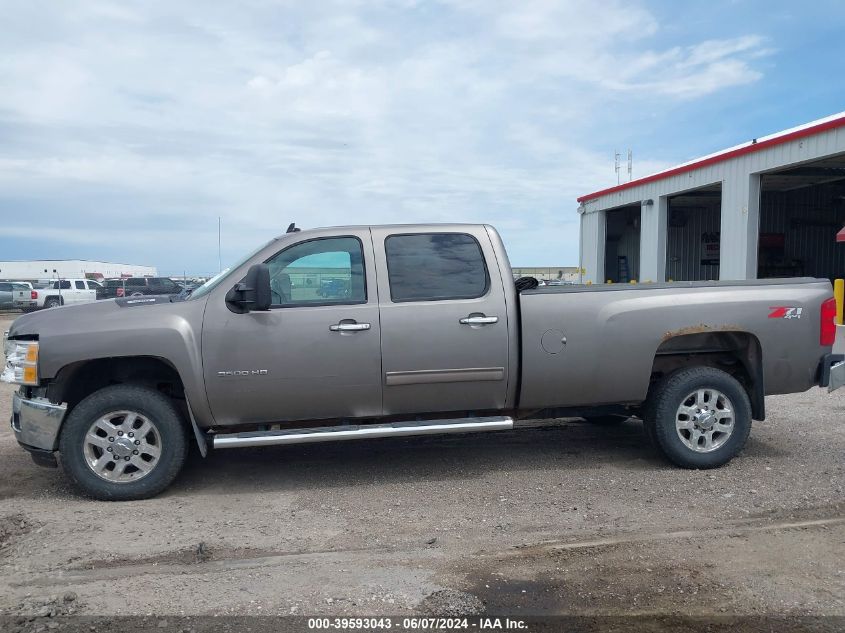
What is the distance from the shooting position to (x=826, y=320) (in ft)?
19.1

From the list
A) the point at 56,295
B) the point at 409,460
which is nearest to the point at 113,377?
the point at 409,460

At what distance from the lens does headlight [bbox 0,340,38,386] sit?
16.8 ft

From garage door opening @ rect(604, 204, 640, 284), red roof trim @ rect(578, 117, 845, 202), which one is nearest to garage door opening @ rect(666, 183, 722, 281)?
garage door opening @ rect(604, 204, 640, 284)

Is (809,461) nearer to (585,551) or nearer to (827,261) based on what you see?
(585,551)

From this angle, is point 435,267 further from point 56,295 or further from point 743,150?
point 56,295

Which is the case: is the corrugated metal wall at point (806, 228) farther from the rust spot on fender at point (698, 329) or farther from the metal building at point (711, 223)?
the rust spot on fender at point (698, 329)

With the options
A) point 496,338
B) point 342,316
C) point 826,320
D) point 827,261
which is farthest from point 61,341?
point 827,261

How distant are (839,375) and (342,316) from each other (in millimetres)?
3894

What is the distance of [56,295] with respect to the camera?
36.4m

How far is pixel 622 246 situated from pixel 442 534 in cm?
2665

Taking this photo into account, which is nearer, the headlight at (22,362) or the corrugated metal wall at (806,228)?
the headlight at (22,362)

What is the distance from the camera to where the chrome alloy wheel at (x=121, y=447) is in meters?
5.19

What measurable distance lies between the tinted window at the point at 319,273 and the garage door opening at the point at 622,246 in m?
24.1

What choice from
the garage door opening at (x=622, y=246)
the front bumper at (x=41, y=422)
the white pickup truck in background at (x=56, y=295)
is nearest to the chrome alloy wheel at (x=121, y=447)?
the front bumper at (x=41, y=422)
